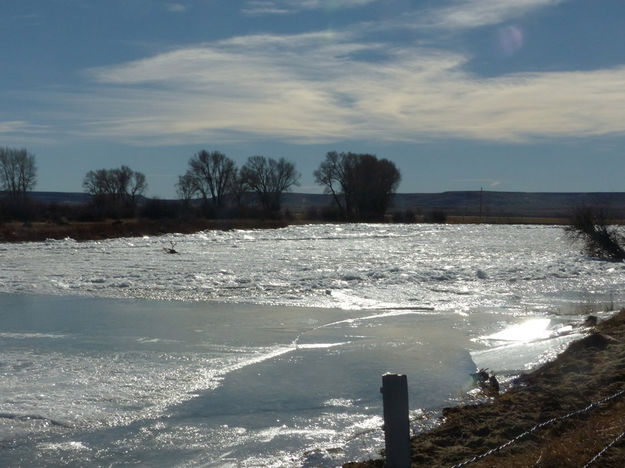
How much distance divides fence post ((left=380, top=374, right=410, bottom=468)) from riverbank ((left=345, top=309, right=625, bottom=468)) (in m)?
1.71

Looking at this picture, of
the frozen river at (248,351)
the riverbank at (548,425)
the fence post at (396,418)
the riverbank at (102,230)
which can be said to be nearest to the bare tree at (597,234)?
the frozen river at (248,351)

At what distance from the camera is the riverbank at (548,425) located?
Result: 5523 mm

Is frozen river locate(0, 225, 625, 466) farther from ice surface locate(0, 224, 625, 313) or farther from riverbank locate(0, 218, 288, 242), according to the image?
riverbank locate(0, 218, 288, 242)

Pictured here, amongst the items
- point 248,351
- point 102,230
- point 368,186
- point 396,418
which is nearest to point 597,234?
point 248,351

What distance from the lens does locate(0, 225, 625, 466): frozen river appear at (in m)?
6.83

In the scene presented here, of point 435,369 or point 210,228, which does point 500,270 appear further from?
point 210,228

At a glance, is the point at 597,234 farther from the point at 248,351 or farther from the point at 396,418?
the point at 396,418

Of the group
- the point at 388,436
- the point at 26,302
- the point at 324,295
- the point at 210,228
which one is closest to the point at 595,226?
the point at 324,295

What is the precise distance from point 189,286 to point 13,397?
11524mm

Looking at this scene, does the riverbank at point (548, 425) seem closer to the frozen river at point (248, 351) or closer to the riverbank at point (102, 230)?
the frozen river at point (248, 351)

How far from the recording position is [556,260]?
92.8 ft

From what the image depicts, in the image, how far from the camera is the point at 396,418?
405 centimetres

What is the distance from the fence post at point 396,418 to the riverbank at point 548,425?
67.2 inches

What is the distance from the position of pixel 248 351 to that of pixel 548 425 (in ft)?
17.3
